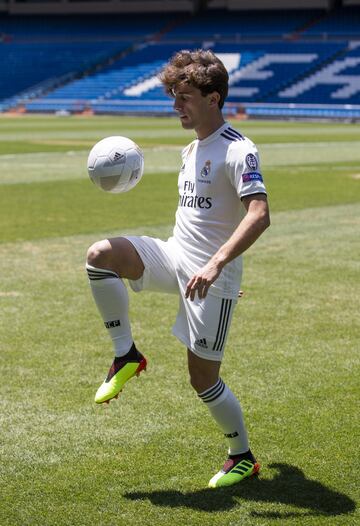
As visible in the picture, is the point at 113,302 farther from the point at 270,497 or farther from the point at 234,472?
the point at 270,497

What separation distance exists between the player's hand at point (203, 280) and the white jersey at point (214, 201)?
0.31 m

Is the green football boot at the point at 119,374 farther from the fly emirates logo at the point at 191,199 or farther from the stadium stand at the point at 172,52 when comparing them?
the stadium stand at the point at 172,52

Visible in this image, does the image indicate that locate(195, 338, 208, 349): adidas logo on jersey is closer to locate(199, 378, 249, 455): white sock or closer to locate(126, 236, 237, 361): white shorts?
locate(126, 236, 237, 361): white shorts

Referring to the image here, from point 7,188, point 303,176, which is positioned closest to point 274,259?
point 7,188

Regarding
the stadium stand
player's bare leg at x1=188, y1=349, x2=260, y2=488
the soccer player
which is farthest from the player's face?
the stadium stand

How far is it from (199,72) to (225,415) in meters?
1.67

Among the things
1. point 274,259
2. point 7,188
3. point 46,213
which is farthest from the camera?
point 7,188

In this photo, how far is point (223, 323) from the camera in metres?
4.60

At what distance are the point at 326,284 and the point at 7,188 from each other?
32.2 ft

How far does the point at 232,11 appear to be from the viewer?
6278 cm

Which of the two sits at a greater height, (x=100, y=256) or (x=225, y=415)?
(x=100, y=256)

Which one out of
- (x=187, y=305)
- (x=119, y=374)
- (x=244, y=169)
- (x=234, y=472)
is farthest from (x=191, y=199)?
(x=234, y=472)

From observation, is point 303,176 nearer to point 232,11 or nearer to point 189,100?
point 189,100

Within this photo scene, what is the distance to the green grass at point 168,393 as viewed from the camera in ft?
14.6
